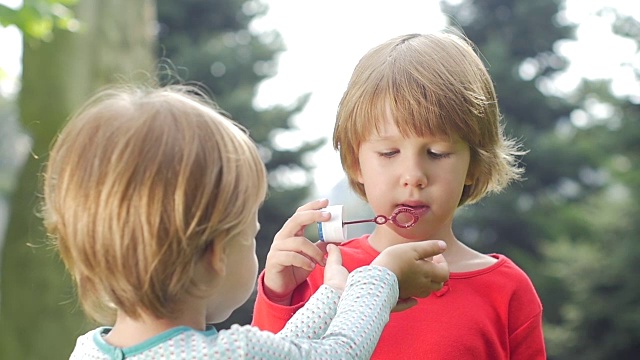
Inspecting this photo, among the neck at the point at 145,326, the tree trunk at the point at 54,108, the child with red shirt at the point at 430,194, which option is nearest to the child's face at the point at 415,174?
the child with red shirt at the point at 430,194

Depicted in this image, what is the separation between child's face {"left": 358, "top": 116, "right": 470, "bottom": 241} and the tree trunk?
17.0 ft

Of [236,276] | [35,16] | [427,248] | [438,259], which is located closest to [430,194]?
[438,259]

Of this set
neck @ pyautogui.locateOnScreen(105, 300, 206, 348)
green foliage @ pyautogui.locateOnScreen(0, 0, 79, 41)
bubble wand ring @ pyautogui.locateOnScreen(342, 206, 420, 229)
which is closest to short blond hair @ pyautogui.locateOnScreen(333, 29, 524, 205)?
bubble wand ring @ pyautogui.locateOnScreen(342, 206, 420, 229)

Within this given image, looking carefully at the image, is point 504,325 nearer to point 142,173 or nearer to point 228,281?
point 228,281

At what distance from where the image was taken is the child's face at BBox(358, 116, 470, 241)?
2338 mm

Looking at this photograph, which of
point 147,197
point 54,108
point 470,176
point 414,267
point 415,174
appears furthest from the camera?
point 54,108

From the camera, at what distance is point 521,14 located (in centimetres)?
1636

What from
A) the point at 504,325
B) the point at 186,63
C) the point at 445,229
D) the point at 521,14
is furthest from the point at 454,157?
the point at 521,14

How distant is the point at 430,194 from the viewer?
236 cm

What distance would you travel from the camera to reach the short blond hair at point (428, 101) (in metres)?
2.36

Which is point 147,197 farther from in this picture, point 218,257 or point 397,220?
point 397,220

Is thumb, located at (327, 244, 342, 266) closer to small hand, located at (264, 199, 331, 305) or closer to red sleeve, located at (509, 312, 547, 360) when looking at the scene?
small hand, located at (264, 199, 331, 305)

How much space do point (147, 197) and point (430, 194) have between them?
2.81 feet

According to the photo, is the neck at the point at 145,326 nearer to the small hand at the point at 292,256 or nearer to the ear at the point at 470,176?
the small hand at the point at 292,256
